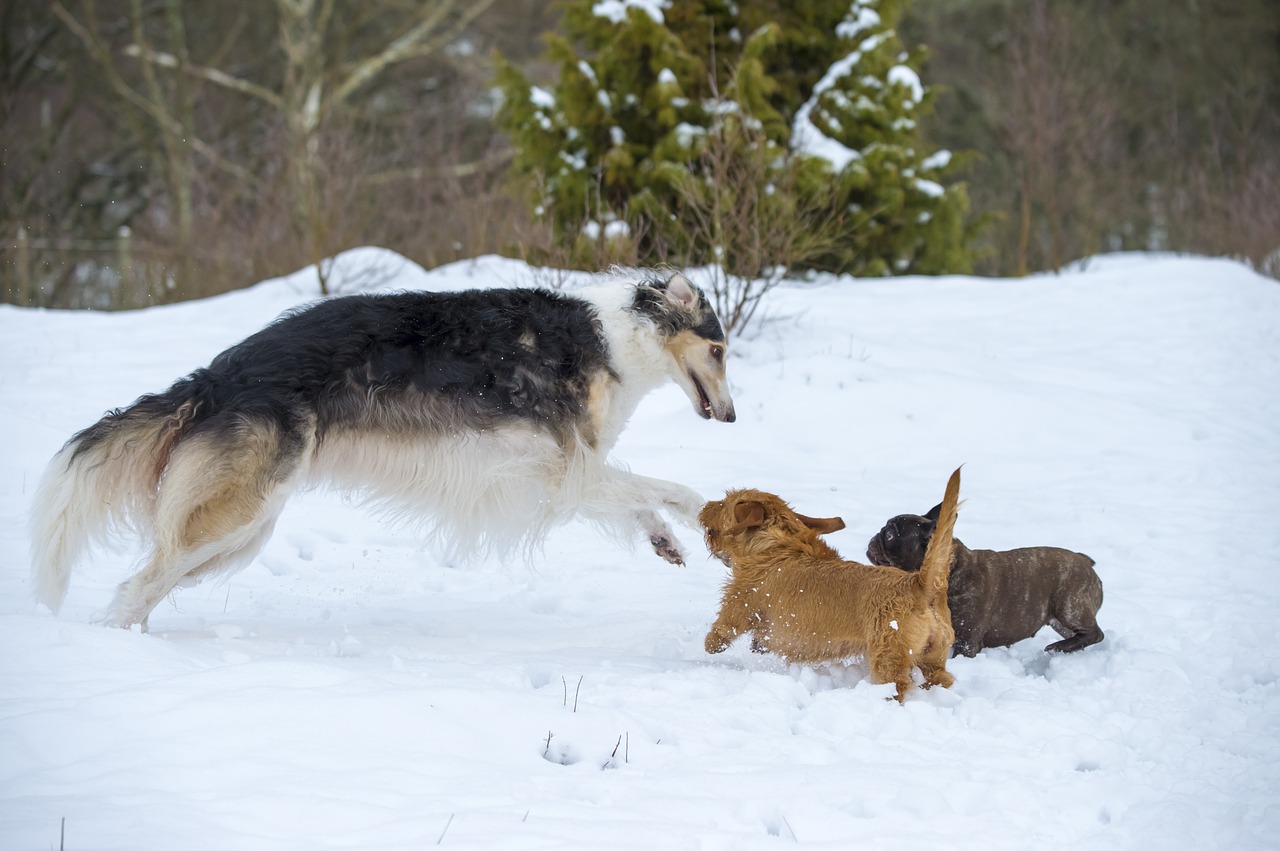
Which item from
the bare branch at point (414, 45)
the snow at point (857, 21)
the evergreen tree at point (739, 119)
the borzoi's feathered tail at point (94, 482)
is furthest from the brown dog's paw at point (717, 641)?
the bare branch at point (414, 45)

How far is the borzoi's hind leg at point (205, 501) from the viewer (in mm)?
4516

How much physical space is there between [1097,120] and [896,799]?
18265 millimetres

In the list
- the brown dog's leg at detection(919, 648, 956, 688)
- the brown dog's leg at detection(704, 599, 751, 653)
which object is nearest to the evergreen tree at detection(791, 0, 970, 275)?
the brown dog's leg at detection(704, 599, 751, 653)

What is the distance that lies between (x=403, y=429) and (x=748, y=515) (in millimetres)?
1648

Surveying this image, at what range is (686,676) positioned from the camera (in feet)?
14.0

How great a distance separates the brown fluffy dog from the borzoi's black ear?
3.87 ft

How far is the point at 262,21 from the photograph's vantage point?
81.8 feet

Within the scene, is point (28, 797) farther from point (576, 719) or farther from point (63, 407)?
point (63, 407)

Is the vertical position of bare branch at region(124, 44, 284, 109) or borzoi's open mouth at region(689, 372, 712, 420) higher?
bare branch at region(124, 44, 284, 109)

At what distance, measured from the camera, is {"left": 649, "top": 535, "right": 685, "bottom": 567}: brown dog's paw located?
17.7 ft

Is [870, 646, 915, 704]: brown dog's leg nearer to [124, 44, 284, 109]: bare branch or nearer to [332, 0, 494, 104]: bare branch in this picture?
[124, 44, 284, 109]: bare branch

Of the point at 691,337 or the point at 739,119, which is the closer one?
the point at 691,337

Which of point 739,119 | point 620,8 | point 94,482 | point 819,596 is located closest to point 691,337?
point 819,596

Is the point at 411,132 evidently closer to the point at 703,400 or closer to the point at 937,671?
the point at 703,400
